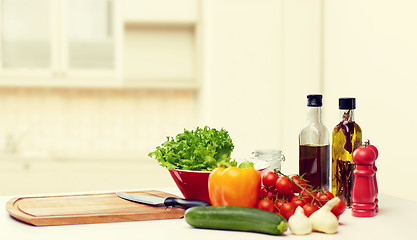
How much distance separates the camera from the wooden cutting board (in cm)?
138

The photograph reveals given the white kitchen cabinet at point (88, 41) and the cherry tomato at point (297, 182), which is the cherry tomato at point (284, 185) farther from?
the white kitchen cabinet at point (88, 41)

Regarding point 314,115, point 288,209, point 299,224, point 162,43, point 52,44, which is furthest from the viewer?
Answer: point 162,43

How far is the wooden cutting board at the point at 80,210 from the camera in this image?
1379 mm

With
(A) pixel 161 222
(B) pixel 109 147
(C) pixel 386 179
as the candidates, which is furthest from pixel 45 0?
(A) pixel 161 222

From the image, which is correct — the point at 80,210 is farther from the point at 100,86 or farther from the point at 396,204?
the point at 100,86

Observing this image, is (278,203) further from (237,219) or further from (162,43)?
(162,43)

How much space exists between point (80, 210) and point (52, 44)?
252cm

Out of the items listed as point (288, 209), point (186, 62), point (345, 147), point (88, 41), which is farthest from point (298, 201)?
point (88, 41)

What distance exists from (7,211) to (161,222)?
1.47 ft

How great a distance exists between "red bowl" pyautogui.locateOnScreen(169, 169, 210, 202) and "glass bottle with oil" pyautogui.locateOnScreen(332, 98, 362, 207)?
0.39 m

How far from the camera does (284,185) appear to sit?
4.65ft

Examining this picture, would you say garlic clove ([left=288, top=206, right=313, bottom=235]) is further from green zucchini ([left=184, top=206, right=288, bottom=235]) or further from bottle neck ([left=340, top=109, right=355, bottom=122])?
bottle neck ([left=340, top=109, right=355, bottom=122])

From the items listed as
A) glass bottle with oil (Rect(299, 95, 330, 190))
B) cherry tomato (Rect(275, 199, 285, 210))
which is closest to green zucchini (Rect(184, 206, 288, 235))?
cherry tomato (Rect(275, 199, 285, 210))

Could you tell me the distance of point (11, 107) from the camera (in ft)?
13.5
